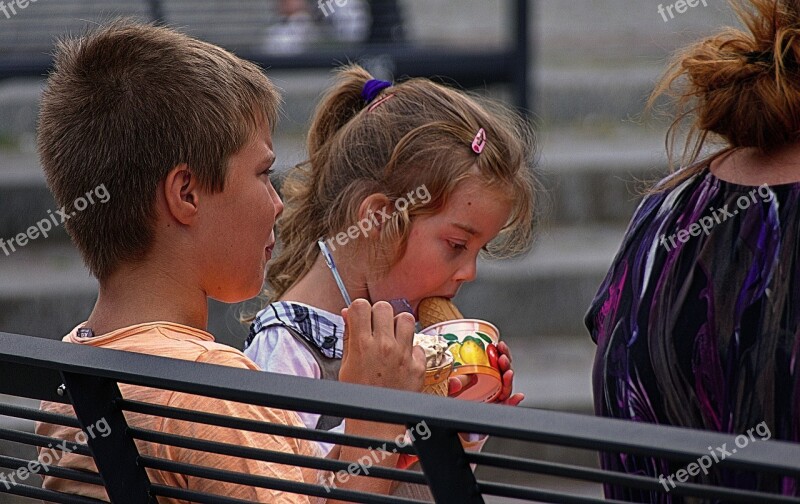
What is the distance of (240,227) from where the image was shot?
1.68 metres

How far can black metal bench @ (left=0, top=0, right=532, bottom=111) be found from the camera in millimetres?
4695

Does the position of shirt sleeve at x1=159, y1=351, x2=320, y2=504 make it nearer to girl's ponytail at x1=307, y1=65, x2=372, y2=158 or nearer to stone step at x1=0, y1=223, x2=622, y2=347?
→ girl's ponytail at x1=307, y1=65, x2=372, y2=158

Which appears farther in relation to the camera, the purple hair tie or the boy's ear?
the purple hair tie

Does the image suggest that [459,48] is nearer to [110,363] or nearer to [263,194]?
[263,194]

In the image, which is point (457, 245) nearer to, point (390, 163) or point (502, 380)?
point (390, 163)

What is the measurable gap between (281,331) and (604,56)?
17.5ft

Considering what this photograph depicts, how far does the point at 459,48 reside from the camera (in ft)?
16.3

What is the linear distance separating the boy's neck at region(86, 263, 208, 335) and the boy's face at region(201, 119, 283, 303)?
5 cm

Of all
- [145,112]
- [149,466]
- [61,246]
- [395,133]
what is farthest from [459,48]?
[149,466]

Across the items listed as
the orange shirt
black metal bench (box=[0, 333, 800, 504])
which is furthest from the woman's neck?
the orange shirt

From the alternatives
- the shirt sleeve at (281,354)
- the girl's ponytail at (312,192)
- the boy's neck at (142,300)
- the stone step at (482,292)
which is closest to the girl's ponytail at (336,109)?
the girl's ponytail at (312,192)

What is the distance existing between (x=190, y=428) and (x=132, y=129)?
0.45 m

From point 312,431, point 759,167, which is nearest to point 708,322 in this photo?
point 759,167

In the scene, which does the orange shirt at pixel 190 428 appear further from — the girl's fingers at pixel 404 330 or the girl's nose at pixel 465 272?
the girl's nose at pixel 465 272
